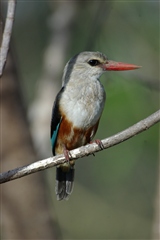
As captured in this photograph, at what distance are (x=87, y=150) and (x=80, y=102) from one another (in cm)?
97

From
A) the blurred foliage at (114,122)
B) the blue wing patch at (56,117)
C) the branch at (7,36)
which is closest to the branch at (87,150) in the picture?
the branch at (7,36)

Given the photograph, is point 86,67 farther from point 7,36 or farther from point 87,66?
point 7,36

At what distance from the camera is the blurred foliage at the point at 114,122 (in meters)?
7.14

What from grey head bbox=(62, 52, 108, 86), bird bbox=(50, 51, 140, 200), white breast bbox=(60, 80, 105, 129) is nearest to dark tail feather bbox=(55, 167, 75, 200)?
bird bbox=(50, 51, 140, 200)

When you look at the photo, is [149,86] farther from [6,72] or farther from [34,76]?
[34,76]

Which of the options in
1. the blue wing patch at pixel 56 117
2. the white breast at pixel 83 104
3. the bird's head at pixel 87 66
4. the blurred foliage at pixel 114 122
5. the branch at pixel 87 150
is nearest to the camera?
the branch at pixel 87 150

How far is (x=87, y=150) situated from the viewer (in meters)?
4.39

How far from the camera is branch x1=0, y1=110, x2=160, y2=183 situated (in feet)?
13.3

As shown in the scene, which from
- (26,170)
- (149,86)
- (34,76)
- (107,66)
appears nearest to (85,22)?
(34,76)

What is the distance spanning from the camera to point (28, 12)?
365 inches

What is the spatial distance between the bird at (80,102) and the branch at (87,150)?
A: 0.72 meters

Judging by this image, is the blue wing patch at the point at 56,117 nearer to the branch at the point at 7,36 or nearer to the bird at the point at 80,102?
the bird at the point at 80,102

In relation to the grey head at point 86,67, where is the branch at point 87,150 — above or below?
below

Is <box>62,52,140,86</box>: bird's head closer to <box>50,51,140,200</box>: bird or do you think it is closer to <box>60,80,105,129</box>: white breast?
<box>50,51,140,200</box>: bird
